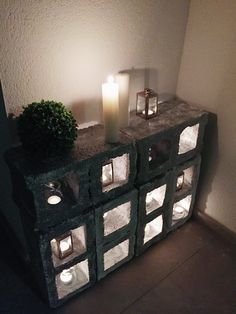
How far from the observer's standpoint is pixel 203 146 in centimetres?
139

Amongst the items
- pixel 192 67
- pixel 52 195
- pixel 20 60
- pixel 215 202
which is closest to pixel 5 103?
pixel 20 60

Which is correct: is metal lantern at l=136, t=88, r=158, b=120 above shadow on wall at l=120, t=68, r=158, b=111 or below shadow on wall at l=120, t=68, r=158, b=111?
below

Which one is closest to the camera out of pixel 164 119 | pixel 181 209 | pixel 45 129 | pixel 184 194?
pixel 45 129

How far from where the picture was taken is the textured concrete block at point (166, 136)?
3.63 feet

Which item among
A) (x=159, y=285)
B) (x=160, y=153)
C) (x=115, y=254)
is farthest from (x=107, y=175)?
(x=159, y=285)

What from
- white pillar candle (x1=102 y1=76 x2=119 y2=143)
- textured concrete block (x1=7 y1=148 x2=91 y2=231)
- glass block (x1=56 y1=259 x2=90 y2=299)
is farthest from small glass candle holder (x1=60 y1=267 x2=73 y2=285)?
white pillar candle (x1=102 y1=76 x2=119 y2=143)

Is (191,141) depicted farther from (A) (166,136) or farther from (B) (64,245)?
(B) (64,245)

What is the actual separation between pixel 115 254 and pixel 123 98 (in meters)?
0.66

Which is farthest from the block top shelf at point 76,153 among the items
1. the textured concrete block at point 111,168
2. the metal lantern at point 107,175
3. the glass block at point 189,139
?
the glass block at point 189,139

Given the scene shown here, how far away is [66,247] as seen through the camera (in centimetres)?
111

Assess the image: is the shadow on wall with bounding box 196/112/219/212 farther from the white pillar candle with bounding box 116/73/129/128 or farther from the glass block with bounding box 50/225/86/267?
the glass block with bounding box 50/225/86/267

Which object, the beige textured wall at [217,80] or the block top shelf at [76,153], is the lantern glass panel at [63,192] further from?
the beige textured wall at [217,80]

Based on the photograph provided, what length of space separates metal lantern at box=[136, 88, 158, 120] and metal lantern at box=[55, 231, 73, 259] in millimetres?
525

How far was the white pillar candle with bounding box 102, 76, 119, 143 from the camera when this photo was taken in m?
0.97
